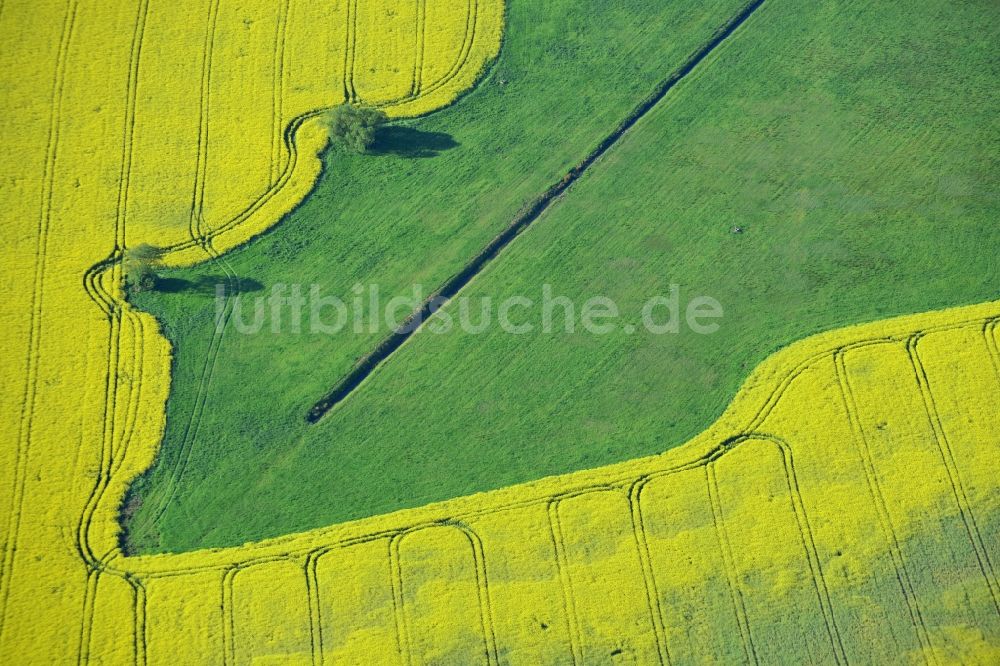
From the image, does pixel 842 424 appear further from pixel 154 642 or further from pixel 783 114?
pixel 154 642

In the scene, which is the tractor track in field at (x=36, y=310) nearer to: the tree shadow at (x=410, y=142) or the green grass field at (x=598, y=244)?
the green grass field at (x=598, y=244)

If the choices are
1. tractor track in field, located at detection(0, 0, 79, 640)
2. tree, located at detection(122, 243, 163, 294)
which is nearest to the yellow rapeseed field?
tractor track in field, located at detection(0, 0, 79, 640)

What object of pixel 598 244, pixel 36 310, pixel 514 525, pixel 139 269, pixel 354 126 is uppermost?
pixel 354 126

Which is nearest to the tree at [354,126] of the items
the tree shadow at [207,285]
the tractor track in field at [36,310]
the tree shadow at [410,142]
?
the tree shadow at [410,142]

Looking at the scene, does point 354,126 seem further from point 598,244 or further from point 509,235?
point 598,244

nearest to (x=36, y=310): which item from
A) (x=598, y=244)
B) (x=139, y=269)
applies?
(x=139, y=269)

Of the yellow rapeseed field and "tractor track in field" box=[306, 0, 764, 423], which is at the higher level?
"tractor track in field" box=[306, 0, 764, 423]

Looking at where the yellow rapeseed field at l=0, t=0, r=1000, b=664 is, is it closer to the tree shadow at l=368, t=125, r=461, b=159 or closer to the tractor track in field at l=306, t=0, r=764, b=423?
the tree shadow at l=368, t=125, r=461, b=159
